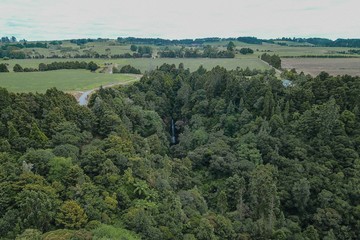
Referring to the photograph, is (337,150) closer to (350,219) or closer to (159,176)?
(350,219)

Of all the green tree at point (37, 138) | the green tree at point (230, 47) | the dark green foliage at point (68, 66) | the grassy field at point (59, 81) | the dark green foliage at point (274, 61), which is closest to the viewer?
the green tree at point (37, 138)

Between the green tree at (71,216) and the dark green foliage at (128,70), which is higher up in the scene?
the dark green foliage at (128,70)

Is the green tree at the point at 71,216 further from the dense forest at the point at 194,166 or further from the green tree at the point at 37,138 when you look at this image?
the green tree at the point at 37,138

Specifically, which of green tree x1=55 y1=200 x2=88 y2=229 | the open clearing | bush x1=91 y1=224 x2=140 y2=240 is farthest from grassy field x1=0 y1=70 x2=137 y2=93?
the open clearing

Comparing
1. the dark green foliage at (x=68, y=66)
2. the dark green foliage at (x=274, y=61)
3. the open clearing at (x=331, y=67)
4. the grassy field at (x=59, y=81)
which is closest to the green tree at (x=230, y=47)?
the dark green foliage at (x=274, y=61)

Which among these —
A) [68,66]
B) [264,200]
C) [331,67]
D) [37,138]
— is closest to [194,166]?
[264,200]

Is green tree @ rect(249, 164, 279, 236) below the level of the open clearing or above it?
below

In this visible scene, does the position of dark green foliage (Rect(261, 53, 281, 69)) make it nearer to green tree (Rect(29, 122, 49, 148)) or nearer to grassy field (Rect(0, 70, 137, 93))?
grassy field (Rect(0, 70, 137, 93))
